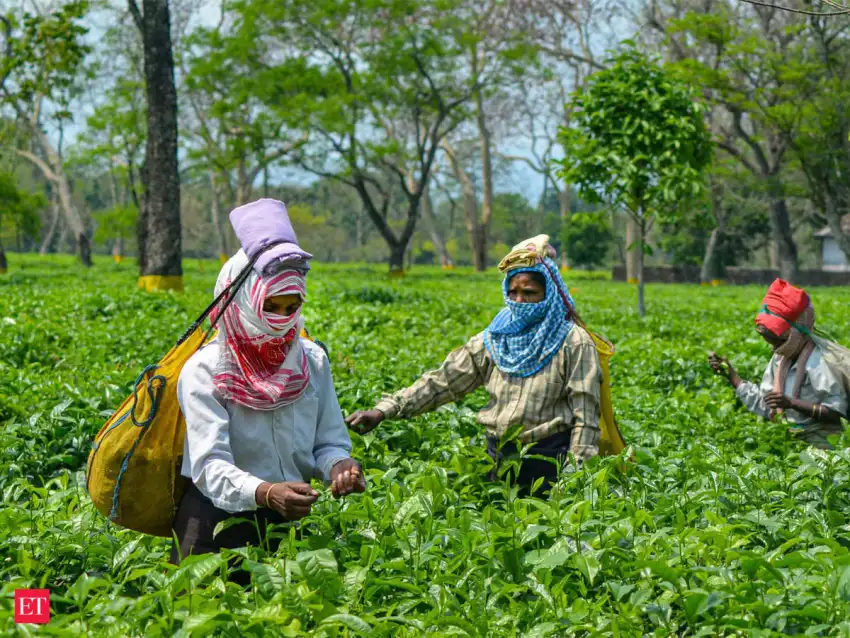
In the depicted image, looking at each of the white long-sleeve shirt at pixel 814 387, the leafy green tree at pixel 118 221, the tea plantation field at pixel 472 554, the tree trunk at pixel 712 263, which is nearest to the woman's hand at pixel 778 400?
the white long-sleeve shirt at pixel 814 387

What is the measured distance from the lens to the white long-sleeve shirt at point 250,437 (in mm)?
2629

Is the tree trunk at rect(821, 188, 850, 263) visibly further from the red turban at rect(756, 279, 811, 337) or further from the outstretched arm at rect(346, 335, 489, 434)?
the outstretched arm at rect(346, 335, 489, 434)

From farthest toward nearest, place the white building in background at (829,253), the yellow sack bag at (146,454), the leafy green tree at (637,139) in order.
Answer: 1. the white building in background at (829,253)
2. the leafy green tree at (637,139)
3. the yellow sack bag at (146,454)

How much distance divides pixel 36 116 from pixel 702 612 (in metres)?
31.4

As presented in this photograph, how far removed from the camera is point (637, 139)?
12.1 m

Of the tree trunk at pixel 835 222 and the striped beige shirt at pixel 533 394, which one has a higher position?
the tree trunk at pixel 835 222

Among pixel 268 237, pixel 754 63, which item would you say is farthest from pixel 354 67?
pixel 268 237

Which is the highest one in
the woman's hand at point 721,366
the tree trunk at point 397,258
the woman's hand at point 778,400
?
the tree trunk at point 397,258

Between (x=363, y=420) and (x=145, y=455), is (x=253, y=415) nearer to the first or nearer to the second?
(x=145, y=455)

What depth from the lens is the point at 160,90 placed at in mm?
13086

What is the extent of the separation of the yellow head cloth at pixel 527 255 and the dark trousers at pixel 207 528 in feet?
5.25

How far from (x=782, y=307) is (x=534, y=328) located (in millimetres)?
1767

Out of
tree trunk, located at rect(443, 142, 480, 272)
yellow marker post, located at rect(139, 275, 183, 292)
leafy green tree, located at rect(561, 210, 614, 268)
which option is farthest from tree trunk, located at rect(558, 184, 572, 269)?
yellow marker post, located at rect(139, 275, 183, 292)

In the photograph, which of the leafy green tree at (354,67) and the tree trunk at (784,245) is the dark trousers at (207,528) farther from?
the tree trunk at (784,245)
